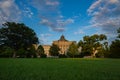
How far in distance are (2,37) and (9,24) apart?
5162mm

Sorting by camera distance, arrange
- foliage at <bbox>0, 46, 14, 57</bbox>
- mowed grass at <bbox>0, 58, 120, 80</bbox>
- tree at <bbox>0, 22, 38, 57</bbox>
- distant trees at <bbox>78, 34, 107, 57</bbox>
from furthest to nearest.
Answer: distant trees at <bbox>78, 34, 107, 57</bbox>
tree at <bbox>0, 22, 38, 57</bbox>
foliage at <bbox>0, 46, 14, 57</bbox>
mowed grass at <bbox>0, 58, 120, 80</bbox>

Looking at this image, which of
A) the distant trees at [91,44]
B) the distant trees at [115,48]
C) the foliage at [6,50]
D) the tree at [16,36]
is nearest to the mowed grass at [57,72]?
the foliage at [6,50]

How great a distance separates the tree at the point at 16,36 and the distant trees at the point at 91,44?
28.2 meters

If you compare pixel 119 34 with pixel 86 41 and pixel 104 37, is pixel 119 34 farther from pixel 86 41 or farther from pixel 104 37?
pixel 86 41

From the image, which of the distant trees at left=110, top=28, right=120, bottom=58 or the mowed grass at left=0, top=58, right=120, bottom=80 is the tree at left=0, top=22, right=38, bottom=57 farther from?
the mowed grass at left=0, top=58, right=120, bottom=80

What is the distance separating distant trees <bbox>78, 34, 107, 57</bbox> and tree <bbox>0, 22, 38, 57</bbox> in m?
28.2

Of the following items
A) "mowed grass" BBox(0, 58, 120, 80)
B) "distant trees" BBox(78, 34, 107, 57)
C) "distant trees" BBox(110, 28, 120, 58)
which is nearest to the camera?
"mowed grass" BBox(0, 58, 120, 80)

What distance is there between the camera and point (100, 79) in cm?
595

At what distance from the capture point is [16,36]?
2318 inches

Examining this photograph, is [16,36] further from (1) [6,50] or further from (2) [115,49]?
(2) [115,49]

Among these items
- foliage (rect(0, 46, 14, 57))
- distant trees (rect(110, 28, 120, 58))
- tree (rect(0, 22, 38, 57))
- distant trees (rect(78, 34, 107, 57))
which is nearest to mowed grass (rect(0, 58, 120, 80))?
foliage (rect(0, 46, 14, 57))

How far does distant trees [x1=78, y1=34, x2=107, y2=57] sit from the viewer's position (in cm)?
8121

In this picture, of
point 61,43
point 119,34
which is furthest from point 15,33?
point 61,43

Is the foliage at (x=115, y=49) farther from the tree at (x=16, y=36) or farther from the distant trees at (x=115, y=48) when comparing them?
the tree at (x=16, y=36)
